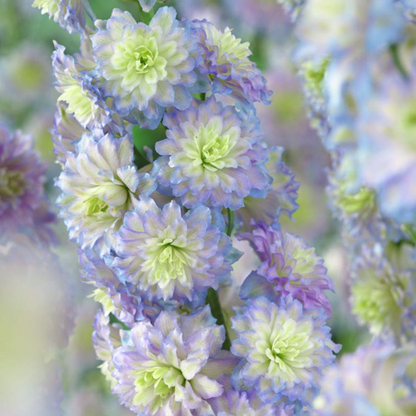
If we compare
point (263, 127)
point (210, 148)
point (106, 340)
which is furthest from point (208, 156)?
point (263, 127)

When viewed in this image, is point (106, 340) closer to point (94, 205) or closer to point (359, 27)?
point (94, 205)

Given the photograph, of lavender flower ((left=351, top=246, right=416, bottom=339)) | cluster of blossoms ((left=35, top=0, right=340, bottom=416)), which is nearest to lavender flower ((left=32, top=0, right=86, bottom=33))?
cluster of blossoms ((left=35, top=0, right=340, bottom=416))

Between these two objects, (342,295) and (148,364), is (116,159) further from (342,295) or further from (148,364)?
(342,295)

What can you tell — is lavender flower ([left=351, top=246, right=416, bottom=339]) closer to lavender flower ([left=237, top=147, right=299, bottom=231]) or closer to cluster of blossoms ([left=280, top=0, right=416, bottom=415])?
lavender flower ([left=237, top=147, right=299, bottom=231])

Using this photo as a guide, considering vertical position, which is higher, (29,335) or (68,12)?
(68,12)

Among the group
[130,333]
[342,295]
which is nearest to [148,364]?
[130,333]

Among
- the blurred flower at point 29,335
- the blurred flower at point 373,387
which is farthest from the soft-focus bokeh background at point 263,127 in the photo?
the blurred flower at point 373,387

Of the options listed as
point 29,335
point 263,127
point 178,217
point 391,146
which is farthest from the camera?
point 263,127
